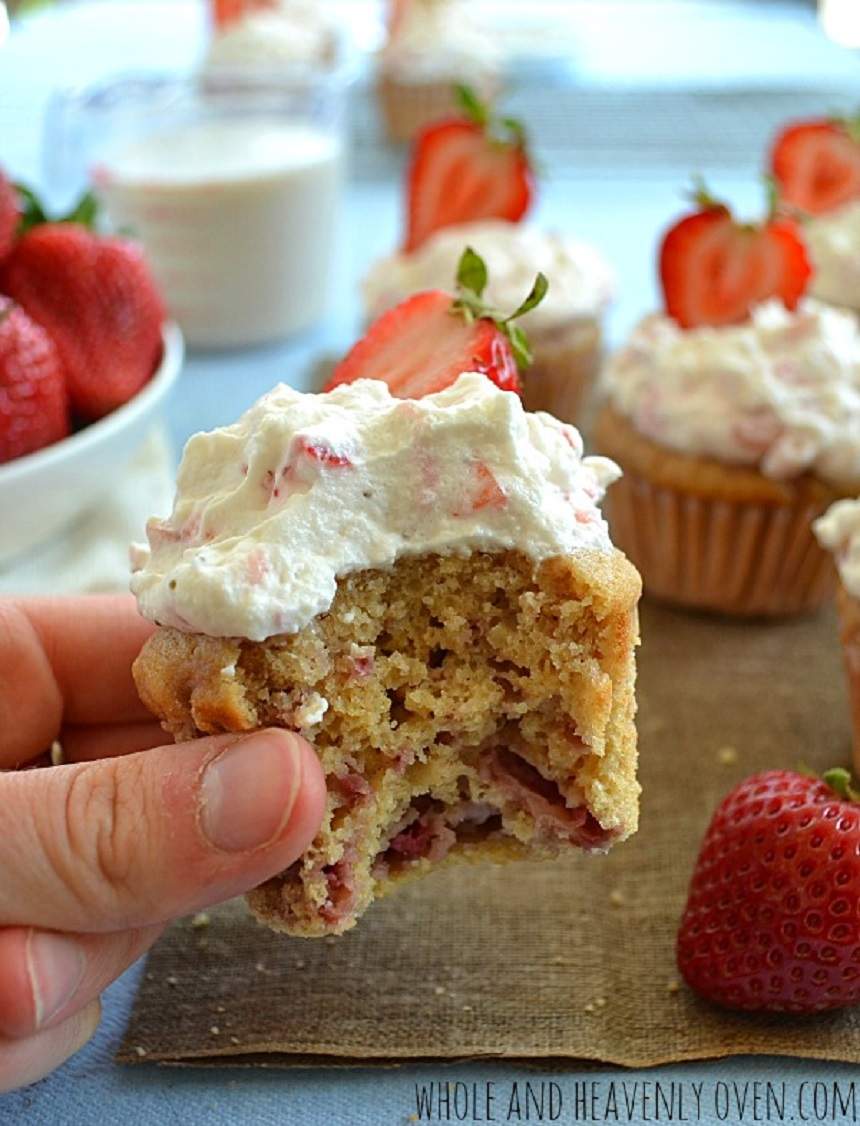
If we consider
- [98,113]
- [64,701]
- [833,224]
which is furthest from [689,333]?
[98,113]

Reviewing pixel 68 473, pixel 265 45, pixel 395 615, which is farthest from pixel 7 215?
pixel 265 45

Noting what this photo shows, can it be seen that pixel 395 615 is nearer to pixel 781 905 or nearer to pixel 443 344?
pixel 443 344

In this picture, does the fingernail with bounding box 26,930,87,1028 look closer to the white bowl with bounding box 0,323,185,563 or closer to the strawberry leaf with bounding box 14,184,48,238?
the white bowl with bounding box 0,323,185,563

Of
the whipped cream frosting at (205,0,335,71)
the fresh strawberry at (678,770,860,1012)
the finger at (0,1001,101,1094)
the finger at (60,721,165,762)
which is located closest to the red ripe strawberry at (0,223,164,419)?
the finger at (60,721,165,762)

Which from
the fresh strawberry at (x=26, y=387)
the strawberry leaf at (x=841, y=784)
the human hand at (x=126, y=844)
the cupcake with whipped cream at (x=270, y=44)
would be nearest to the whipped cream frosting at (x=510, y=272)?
the fresh strawberry at (x=26, y=387)

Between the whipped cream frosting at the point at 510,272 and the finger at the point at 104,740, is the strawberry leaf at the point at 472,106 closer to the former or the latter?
the whipped cream frosting at the point at 510,272

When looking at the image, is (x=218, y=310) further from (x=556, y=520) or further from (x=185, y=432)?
(x=556, y=520)

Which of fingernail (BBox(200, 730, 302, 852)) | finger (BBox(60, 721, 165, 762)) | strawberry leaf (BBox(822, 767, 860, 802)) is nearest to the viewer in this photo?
fingernail (BBox(200, 730, 302, 852))

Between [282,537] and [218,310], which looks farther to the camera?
[218,310]
